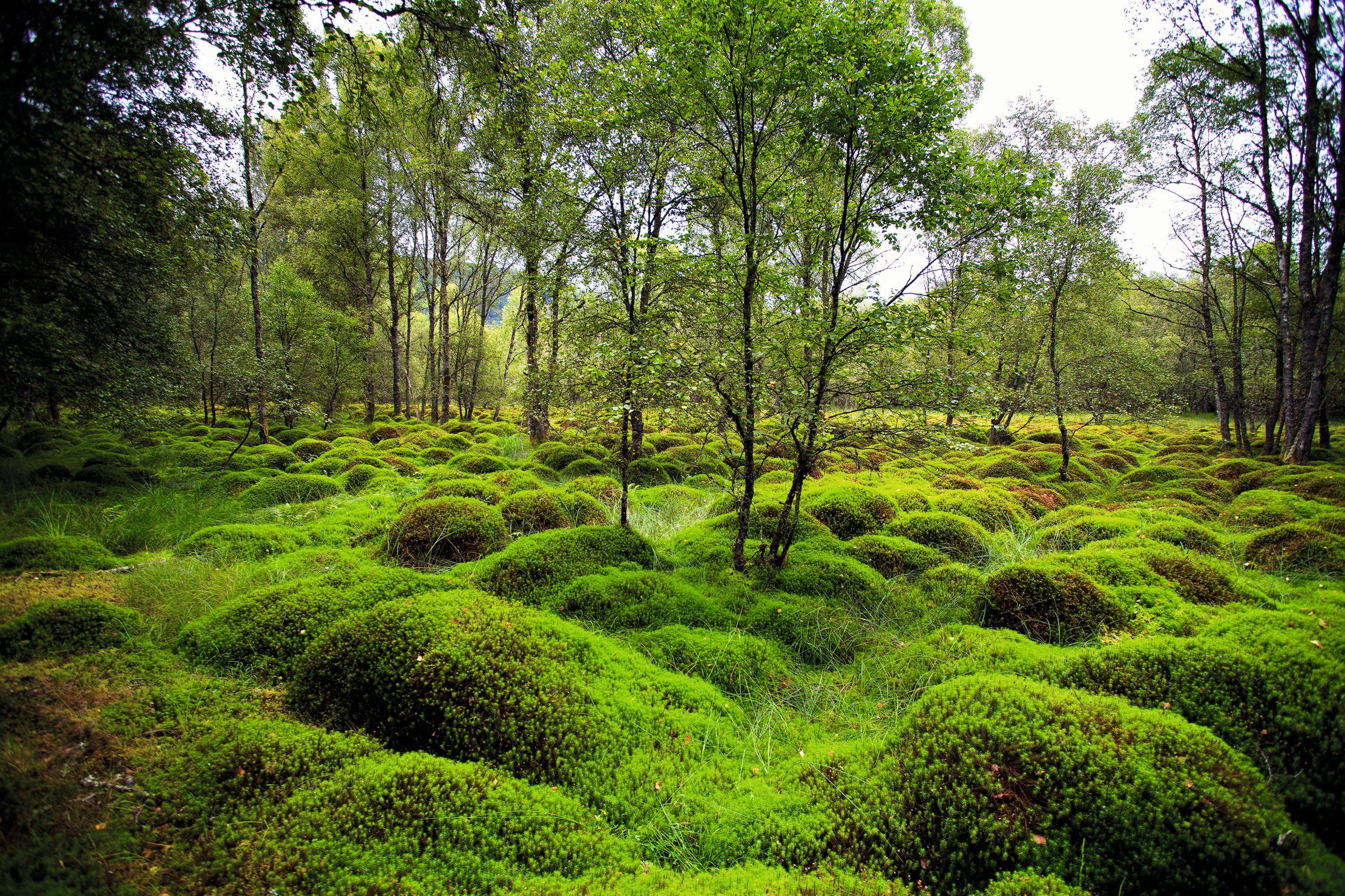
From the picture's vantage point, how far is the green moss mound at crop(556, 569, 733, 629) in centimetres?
444

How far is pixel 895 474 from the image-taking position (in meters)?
11.8

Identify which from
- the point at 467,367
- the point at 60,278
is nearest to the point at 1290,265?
the point at 60,278

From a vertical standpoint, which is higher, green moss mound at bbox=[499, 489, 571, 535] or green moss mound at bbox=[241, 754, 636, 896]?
green moss mound at bbox=[499, 489, 571, 535]

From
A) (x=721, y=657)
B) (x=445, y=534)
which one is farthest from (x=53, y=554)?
(x=721, y=657)

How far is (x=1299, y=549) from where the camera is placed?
5000mm

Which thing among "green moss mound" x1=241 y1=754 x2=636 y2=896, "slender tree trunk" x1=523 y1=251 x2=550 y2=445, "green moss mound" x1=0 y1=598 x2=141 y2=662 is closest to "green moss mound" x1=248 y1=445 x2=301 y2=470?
"slender tree trunk" x1=523 y1=251 x2=550 y2=445

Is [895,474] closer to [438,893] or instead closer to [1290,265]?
[438,893]

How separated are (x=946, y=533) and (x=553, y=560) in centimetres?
514

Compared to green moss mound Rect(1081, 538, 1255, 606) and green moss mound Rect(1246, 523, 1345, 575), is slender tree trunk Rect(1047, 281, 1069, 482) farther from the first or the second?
green moss mound Rect(1081, 538, 1255, 606)

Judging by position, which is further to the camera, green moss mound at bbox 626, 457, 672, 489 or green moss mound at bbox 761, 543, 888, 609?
green moss mound at bbox 626, 457, 672, 489

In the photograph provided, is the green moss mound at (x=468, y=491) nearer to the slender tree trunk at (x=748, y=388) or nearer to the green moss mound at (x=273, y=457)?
the slender tree trunk at (x=748, y=388)

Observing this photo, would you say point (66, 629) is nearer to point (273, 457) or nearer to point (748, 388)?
point (748, 388)

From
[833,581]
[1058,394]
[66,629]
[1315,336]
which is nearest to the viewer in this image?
[66,629]

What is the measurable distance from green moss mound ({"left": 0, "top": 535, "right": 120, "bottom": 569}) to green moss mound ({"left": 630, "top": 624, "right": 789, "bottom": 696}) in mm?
5188
